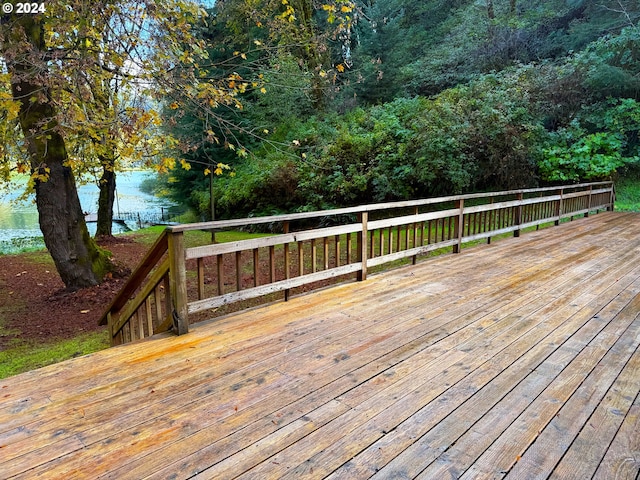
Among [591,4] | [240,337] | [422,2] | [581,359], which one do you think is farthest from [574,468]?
[422,2]

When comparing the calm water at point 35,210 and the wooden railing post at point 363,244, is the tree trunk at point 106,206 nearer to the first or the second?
the calm water at point 35,210

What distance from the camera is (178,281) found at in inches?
120

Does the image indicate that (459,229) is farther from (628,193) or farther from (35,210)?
(35,210)

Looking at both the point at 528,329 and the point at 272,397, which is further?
the point at 528,329

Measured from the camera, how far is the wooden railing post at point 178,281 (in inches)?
119

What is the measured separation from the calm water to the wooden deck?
1182 cm

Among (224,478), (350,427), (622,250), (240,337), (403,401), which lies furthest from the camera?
(622,250)

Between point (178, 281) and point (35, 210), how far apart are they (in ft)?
109

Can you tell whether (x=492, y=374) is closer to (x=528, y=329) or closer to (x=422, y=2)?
(x=528, y=329)

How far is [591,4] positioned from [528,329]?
1599 cm

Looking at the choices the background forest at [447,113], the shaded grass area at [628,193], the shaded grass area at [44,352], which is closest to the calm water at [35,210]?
the background forest at [447,113]

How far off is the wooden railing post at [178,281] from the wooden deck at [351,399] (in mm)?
123

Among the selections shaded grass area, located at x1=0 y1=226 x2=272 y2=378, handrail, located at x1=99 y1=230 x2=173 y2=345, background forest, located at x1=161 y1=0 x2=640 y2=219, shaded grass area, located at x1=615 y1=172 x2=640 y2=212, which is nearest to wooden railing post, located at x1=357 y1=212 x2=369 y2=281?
handrail, located at x1=99 y1=230 x2=173 y2=345

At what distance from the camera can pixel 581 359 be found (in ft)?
8.82
